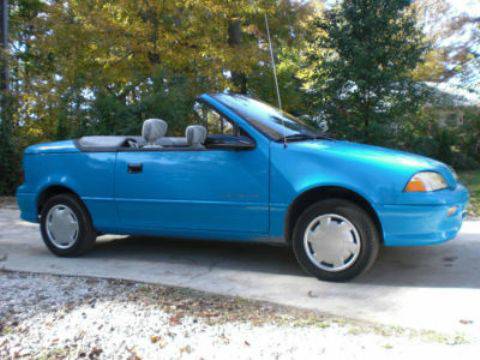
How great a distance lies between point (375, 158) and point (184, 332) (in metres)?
2.10

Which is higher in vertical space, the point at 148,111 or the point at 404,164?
the point at 148,111

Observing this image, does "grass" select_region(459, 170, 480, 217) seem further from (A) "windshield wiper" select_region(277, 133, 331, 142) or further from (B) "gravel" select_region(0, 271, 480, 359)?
(B) "gravel" select_region(0, 271, 480, 359)

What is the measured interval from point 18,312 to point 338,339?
220 centimetres

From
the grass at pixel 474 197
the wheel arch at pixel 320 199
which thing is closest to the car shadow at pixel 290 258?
the wheel arch at pixel 320 199

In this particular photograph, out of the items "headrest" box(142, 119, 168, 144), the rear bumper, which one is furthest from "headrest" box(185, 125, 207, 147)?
the rear bumper

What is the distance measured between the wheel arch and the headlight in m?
0.35

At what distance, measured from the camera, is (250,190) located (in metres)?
4.68

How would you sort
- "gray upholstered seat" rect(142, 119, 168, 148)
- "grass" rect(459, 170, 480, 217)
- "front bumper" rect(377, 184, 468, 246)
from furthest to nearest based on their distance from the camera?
1. "grass" rect(459, 170, 480, 217)
2. "gray upholstered seat" rect(142, 119, 168, 148)
3. "front bumper" rect(377, 184, 468, 246)

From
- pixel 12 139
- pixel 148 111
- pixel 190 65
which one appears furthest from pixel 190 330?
pixel 190 65

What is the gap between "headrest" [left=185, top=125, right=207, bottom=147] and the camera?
494cm

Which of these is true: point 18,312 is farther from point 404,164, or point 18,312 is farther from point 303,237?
point 404,164

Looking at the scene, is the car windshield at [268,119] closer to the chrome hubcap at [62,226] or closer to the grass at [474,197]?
the chrome hubcap at [62,226]

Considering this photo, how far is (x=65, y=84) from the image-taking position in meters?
14.8

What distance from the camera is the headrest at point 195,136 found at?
494 centimetres
